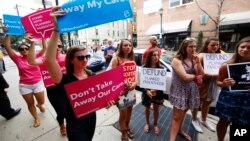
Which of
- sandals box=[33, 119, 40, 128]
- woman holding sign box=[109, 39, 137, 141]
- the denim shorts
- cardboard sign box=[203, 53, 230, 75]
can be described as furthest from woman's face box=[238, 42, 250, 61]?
sandals box=[33, 119, 40, 128]

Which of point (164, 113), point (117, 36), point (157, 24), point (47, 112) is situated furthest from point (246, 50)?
point (117, 36)

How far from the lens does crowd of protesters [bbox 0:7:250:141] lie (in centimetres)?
170

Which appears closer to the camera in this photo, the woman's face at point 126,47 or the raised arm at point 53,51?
the raised arm at point 53,51

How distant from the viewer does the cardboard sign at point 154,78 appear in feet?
9.13

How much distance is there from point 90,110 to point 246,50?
212cm

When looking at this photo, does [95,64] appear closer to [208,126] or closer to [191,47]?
[208,126]

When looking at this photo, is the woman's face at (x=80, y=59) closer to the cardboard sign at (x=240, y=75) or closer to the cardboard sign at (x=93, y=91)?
the cardboard sign at (x=93, y=91)

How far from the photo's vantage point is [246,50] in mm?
2078

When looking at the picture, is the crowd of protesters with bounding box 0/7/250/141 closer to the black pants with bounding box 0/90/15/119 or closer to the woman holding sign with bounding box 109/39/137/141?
the woman holding sign with bounding box 109/39/137/141

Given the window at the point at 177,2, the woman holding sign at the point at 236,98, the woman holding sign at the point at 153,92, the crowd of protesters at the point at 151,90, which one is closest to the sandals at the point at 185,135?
the crowd of protesters at the point at 151,90

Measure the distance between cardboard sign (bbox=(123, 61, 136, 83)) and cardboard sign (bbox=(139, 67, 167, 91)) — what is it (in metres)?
0.33

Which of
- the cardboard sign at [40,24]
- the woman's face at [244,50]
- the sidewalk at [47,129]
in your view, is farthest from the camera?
the sidewalk at [47,129]

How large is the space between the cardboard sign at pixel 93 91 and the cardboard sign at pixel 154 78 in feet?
3.15

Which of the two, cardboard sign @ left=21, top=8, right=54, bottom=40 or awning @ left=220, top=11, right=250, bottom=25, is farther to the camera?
awning @ left=220, top=11, right=250, bottom=25
